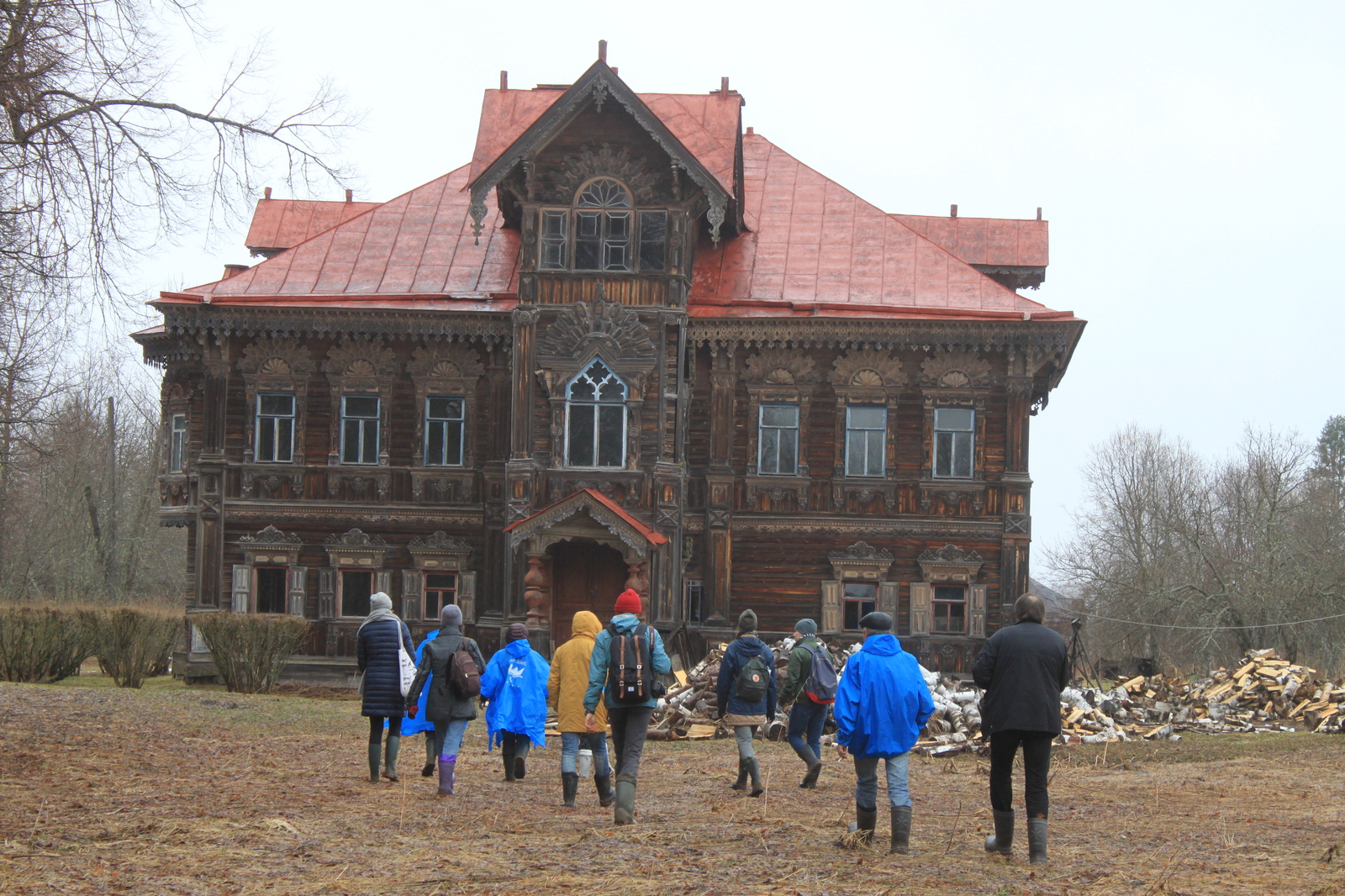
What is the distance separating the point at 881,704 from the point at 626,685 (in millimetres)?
2153

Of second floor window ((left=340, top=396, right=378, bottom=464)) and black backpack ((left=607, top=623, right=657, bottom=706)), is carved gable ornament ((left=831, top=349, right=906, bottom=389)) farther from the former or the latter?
black backpack ((left=607, top=623, right=657, bottom=706))

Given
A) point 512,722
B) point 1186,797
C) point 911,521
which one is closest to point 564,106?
point 911,521

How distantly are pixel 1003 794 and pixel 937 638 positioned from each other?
1690 cm

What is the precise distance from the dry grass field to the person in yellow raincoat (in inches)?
14.0

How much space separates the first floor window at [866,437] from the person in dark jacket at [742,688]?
13198 millimetres

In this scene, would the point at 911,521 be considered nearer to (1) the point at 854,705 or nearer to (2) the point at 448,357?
(2) the point at 448,357

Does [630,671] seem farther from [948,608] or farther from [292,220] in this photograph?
[292,220]

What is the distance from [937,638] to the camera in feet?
86.2

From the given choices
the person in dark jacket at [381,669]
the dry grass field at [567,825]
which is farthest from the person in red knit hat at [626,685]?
the person in dark jacket at [381,669]

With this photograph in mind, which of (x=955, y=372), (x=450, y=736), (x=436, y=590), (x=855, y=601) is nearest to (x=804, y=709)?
(x=450, y=736)

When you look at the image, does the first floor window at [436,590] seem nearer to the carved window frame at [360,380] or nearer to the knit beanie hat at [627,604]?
the carved window frame at [360,380]

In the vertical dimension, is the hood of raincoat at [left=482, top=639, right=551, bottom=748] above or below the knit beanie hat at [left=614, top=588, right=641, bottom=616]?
below

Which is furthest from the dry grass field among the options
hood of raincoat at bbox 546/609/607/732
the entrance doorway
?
the entrance doorway

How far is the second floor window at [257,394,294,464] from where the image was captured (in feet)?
88.9
